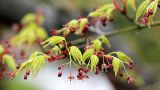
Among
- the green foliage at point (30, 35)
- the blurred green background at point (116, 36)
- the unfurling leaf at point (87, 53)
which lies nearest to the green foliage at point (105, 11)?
the unfurling leaf at point (87, 53)

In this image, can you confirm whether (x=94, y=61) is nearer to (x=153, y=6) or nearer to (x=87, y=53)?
(x=87, y=53)

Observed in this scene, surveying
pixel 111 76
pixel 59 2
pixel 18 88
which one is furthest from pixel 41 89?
pixel 111 76

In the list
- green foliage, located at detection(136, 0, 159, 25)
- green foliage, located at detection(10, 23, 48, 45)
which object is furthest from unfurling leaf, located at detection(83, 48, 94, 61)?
green foliage, located at detection(10, 23, 48, 45)

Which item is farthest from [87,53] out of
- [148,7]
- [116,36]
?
[116,36]

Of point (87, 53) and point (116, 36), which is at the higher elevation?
point (116, 36)

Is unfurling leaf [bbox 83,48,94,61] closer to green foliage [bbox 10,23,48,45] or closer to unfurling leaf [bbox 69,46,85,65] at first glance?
unfurling leaf [bbox 69,46,85,65]

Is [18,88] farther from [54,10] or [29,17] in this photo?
[29,17]

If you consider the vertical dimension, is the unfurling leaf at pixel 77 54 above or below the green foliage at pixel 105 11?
below

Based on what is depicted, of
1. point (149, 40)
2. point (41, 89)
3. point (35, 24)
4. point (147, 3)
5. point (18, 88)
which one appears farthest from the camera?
point (18, 88)

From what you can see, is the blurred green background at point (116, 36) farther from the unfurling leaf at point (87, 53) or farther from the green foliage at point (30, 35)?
the unfurling leaf at point (87, 53)

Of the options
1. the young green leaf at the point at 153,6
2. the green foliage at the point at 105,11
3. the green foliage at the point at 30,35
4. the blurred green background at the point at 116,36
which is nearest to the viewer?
the young green leaf at the point at 153,6

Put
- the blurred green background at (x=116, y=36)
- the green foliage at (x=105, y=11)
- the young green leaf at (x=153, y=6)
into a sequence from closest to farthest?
the young green leaf at (x=153, y=6)
the green foliage at (x=105, y=11)
the blurred green background at (x=116, y=36)
